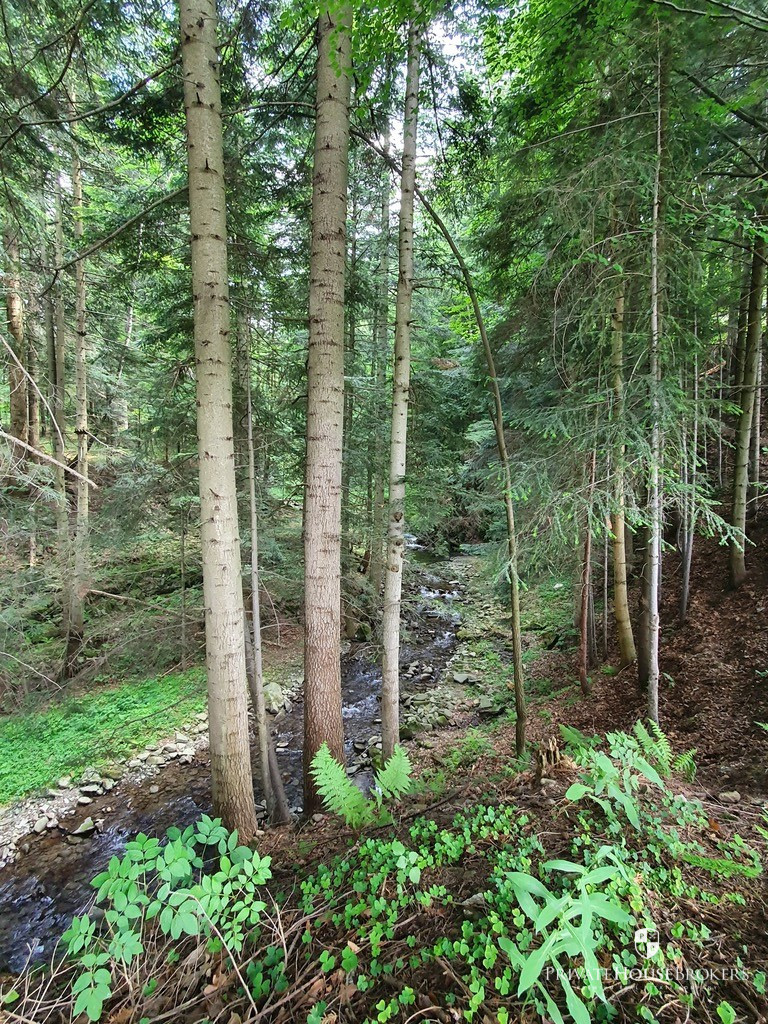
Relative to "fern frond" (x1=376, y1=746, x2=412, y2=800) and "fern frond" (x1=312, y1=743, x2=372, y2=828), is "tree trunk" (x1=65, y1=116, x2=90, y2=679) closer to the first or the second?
"fern frond" (x1=312, y1=743, x2=372, y2=828)

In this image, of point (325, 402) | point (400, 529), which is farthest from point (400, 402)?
point (400, 529)

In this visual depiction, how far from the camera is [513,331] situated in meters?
6.29

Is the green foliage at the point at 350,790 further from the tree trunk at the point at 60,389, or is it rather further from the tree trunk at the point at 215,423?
the tree trunk at the point at 60,389

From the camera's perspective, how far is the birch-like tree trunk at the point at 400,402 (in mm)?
4910

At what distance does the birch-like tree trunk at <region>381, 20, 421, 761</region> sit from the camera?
4910 mm

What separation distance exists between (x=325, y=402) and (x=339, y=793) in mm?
3427

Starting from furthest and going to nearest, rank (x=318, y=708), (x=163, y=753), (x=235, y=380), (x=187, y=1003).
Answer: (x=163, y=753) < (x=235, y=380) < (x=318, y=708) < (x=187, y=1003)

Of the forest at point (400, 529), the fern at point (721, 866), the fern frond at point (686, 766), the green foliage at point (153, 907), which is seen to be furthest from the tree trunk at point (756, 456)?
the green foliage at point (153, 907)

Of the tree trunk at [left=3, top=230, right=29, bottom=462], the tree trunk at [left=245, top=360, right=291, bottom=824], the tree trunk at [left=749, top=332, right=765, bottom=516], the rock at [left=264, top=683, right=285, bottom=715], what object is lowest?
the rock at [left=264, top=683, right=285, bottom=715]

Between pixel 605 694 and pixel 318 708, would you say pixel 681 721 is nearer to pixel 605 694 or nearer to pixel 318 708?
pixel 605 694

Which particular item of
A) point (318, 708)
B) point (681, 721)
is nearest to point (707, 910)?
point (318, 708)

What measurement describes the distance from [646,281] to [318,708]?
5.63 m

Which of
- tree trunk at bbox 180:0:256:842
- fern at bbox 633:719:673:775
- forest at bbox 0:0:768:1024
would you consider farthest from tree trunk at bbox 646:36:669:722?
tree trunk at bbox 180:0:256:842

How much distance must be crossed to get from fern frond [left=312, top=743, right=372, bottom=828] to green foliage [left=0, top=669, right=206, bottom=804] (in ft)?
18.1
